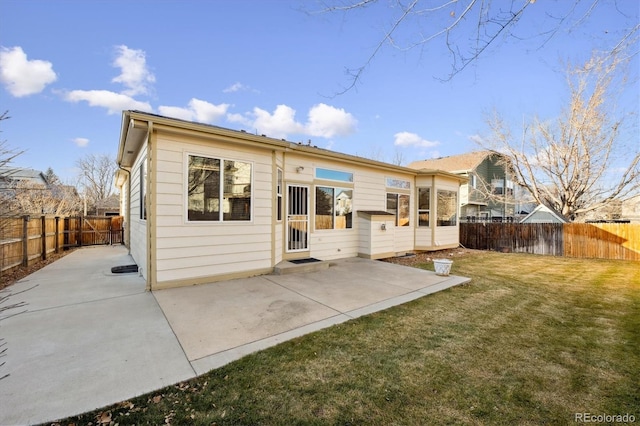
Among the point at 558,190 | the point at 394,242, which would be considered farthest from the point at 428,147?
the point at 394,242

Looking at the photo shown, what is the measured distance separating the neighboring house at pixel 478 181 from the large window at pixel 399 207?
426 inches

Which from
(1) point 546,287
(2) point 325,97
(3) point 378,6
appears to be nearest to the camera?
(3) point 378,6

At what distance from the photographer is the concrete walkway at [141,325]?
219cm

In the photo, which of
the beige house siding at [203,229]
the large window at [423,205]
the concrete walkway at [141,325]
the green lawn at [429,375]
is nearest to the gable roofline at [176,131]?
the beige house siding at [203,229]

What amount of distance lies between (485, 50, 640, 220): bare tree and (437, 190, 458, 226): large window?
18.8 ft

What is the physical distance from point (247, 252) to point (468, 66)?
5.13 m

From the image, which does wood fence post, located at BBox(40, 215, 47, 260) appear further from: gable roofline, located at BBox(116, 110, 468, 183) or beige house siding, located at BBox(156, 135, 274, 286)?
beige house siding, located at BBox(156, 135, 274, 286)

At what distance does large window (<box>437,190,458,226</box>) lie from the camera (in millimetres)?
10805

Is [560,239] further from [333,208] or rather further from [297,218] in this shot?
[297,218]

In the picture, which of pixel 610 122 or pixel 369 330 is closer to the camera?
pixel 369 330

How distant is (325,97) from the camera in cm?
343

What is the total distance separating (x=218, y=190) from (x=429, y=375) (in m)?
4.82

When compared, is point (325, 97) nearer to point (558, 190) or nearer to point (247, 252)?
point (247, 252)

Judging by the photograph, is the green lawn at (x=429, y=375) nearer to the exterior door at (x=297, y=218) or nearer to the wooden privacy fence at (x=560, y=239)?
the exterior door at (x=297, y=218)
